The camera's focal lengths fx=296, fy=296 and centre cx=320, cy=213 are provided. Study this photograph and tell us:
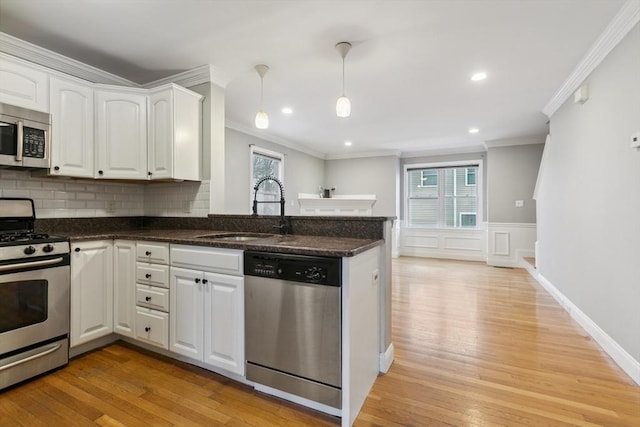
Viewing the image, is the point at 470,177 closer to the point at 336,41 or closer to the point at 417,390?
the point at 336,41

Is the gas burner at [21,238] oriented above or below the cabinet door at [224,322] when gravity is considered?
above

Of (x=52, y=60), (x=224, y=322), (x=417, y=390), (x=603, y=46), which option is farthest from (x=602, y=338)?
(x=52, y=60)

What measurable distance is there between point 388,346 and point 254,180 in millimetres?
3807

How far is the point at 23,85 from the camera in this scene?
2156 millimetres

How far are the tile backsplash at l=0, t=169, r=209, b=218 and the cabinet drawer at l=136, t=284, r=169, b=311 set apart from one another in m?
0.89

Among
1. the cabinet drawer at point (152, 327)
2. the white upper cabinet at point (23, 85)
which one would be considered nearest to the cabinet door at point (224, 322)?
the cabinet drawer at point (152, 327)

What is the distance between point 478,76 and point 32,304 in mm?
4249

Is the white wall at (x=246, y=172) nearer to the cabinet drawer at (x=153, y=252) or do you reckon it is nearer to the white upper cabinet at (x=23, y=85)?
the cabinet drawer at (x=153, y=252)

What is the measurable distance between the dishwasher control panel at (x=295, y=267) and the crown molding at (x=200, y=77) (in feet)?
6.68

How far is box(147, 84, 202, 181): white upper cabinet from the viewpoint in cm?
268

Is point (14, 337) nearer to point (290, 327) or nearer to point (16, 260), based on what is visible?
point (16, 260)

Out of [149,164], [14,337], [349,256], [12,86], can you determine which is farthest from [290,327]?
[12,86]

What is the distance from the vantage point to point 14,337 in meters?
1.87

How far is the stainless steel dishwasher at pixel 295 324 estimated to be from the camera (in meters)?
1.56
